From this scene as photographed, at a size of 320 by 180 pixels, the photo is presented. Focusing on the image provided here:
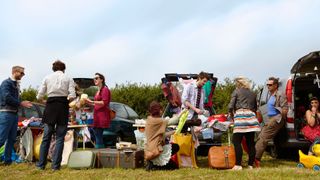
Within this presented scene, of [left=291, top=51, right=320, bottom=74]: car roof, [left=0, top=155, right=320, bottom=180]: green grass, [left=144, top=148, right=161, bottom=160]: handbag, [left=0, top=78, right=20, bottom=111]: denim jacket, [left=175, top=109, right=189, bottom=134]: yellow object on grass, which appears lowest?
[left=0, top=155, right=320, bottom=180]: green grass

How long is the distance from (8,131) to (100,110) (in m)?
1.78

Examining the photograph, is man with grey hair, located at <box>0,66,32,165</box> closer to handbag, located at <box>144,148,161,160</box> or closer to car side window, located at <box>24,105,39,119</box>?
car side window, located at <box>24,105,39,119</box>

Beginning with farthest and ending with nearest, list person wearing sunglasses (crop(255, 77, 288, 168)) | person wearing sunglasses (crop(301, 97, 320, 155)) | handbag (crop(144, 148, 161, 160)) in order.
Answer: person wearing sunglasses (crop(301, 97, 320, 155)) → person wearing sunglasses (crop(255, 77, 288, 168)) → handbag (crop(144, 148, 161, 160))

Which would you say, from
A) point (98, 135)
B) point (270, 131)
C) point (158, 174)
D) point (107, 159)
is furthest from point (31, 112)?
point (270, 131)

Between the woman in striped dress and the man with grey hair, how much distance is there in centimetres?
404

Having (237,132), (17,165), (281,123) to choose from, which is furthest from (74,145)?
(281,123)

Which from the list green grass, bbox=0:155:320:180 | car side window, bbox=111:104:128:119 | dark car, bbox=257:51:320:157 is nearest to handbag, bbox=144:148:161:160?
green grass, bbox=0:155:320:180

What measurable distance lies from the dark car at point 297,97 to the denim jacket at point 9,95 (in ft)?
16.0

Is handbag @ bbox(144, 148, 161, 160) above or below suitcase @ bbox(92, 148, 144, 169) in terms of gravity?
above

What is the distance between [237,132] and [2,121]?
4.36 metres

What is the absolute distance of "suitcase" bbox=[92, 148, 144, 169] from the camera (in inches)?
315

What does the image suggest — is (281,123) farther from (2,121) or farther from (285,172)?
(2,121)

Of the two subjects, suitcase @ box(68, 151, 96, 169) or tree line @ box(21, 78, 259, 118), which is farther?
tree line @ box(21, 78, 259, 118)

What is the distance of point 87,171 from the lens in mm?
7695
